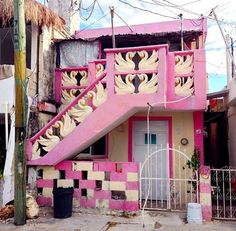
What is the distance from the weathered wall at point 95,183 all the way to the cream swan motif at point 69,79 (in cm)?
282

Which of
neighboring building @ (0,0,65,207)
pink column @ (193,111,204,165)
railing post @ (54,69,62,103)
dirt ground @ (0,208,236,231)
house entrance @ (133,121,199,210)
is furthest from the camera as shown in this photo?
railing post @ (54,69,62,103)

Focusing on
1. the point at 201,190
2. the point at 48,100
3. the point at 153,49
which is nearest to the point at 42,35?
the point at 48,100

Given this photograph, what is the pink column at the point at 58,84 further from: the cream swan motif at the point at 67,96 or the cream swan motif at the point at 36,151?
the cream swan motif at the point at 36,151

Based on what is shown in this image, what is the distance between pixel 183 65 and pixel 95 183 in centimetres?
392

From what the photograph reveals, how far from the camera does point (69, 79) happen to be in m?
9.86

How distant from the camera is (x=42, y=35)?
31.2ft

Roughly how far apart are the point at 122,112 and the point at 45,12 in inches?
158

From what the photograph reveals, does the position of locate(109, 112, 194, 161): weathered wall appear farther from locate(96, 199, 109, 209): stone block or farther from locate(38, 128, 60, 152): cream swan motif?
locate(38, 128, 60, 152): cream swan motif

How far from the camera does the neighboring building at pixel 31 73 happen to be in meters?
8.16

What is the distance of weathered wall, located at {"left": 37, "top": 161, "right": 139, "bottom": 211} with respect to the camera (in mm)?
7781

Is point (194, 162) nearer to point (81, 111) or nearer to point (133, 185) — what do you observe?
point (133, 185)

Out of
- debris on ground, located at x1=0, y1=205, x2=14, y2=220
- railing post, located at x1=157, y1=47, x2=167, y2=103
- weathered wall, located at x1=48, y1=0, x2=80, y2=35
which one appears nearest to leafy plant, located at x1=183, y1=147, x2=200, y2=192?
railing post, located at x1=157, y1=47, x2=167, y2=103

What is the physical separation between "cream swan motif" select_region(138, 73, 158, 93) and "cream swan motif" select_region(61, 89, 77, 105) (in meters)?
2.98

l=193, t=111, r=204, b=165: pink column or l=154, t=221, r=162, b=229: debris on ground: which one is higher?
l=193, t=111, r=204, b=165: pink column
